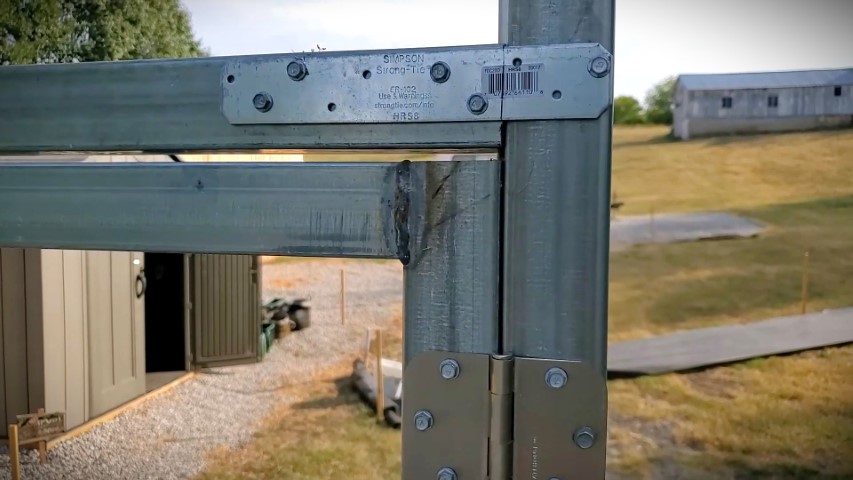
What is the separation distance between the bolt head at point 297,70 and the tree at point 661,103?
27.0 metres

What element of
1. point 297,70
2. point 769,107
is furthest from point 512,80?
point 769,107

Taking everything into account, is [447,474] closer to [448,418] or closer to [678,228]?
[448,418]

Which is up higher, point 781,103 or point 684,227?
point 781,103

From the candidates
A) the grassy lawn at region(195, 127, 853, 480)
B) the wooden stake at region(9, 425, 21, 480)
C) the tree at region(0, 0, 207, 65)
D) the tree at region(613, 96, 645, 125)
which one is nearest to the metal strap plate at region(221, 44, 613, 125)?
the wooden stake at region(9, 425, 21, 480)

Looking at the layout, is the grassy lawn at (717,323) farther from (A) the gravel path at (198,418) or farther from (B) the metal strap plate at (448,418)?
(B) the metal strap plate at (448,418)

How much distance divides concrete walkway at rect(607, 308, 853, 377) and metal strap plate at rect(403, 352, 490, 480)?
8.59 m

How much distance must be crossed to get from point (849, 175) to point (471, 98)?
20043 mm

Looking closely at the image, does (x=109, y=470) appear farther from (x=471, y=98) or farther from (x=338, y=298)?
(x=338, y=298)

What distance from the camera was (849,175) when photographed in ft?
58.8

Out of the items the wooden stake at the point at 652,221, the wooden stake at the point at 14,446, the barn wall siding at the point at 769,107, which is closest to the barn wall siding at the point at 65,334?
the wooden stake at the point at 14,446

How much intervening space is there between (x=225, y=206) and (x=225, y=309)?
828 cm

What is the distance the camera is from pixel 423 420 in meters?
0.98

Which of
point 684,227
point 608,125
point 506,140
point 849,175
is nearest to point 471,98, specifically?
point 506,140

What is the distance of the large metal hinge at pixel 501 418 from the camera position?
37.1 inches
